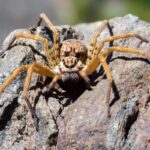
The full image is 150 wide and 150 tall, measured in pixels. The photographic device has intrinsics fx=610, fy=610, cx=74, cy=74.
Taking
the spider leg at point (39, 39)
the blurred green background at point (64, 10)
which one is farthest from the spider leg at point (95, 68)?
the blurred green background at point (64, 10)

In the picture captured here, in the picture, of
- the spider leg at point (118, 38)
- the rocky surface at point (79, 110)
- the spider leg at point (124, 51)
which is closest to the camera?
the rocky surface at point (79, 110)

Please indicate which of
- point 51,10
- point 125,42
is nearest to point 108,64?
point 125,42

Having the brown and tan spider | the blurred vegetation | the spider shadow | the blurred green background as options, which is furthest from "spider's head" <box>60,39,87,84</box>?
the blurred vegetation

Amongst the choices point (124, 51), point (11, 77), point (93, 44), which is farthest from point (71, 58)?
point (11, 77)

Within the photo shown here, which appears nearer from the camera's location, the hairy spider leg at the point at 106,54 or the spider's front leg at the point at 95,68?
the spider's front leg at the point at 95,68

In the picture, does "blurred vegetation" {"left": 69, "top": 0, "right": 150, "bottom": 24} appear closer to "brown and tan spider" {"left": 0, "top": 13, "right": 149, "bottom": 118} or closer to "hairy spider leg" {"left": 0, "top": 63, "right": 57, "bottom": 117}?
"brown and tan spider" {"left": 0, "top": 13, "right": 149, "bottom": 118}

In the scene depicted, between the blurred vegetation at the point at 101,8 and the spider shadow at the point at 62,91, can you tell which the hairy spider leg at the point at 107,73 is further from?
the blurred vegetation at the point at 101,8

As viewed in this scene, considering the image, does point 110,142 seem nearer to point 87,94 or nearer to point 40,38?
point 87,94
